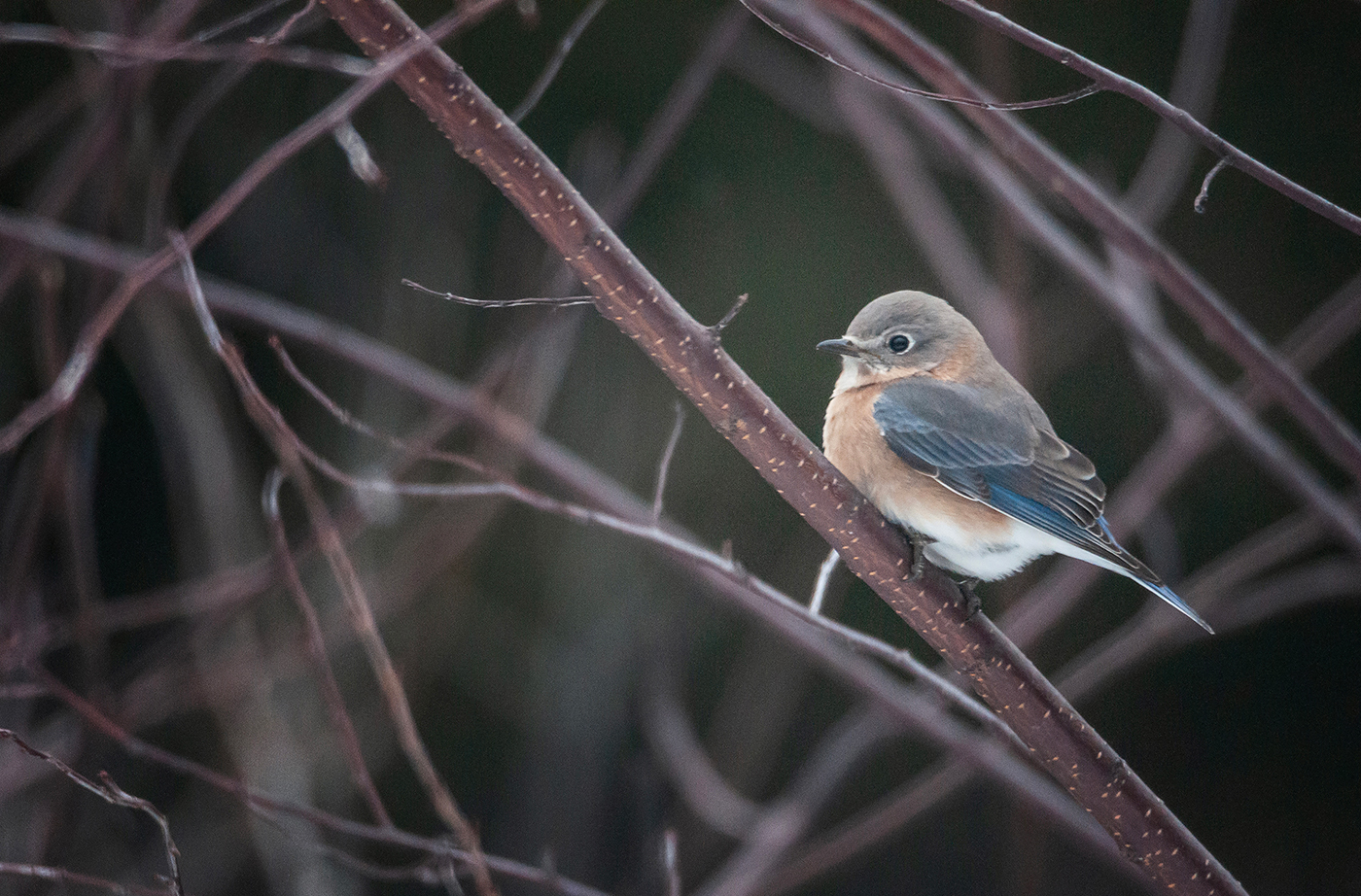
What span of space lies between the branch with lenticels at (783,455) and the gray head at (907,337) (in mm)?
339

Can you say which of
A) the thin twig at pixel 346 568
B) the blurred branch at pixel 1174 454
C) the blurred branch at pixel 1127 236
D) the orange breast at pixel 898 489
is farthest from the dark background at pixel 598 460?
the thin twig at pixel 346 568

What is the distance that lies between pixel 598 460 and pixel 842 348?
1.57m

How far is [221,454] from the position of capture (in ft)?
8.18

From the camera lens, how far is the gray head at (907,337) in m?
1.53

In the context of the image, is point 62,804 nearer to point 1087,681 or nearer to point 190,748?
Answer: point 190,748

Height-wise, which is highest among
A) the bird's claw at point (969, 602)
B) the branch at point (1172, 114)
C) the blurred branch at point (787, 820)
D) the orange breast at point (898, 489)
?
the branch at point (1172, 114)

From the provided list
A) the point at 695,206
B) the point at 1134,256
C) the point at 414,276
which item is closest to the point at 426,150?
the point at 414,276

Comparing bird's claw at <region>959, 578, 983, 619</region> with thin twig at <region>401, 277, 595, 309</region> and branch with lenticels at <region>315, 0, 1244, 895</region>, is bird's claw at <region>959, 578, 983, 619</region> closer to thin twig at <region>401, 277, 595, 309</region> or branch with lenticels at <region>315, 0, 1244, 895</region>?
branch with lenticels at <region>315, 0, 1244, 895</region>

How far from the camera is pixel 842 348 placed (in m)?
1.55

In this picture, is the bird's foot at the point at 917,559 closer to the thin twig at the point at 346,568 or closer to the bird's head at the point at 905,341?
the bird's head at the point at 905,341

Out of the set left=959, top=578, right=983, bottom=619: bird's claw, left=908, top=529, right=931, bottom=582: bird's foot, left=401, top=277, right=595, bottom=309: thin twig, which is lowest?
left=959, top=578, right=983, bottom=619: bird's claw

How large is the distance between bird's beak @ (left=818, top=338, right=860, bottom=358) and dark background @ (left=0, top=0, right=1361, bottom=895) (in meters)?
0.24

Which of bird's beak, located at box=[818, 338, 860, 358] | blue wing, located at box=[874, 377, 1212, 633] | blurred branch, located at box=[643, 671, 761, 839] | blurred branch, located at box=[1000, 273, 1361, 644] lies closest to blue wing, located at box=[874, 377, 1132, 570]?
blue wing, located at box=[874, 377, 1212, 633]

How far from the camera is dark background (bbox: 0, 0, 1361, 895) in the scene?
212cm
